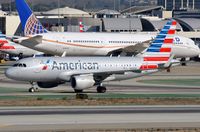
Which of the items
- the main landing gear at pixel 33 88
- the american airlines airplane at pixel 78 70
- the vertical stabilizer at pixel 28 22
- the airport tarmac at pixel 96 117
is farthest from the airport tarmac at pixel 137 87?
the vertical stabilizer at pixel 28 22

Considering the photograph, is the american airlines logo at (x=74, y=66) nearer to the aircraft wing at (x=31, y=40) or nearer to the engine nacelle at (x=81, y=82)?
the engine nacelle at (x=81, y=82)

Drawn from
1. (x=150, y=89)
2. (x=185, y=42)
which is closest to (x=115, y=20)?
(x=185, y=42)

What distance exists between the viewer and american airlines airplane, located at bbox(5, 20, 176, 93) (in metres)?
56.2

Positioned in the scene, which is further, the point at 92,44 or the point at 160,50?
the point at 92,44

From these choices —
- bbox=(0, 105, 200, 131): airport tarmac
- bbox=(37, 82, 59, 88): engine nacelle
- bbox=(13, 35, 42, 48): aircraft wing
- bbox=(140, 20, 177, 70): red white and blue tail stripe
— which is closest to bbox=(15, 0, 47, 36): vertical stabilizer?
bbox=(13, 35, 42, 48): aircraft wing

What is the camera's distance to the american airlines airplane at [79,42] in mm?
93375

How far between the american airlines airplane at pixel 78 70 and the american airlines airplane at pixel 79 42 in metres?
34.4

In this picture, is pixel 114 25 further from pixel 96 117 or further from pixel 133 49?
pixel 96 117

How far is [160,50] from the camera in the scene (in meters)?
62.7

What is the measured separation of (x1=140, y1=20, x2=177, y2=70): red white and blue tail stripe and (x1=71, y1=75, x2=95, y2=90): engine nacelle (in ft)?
17.5

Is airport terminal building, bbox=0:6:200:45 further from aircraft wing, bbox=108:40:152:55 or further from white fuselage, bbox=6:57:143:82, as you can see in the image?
white fuselage, bbox=6:57:143:82

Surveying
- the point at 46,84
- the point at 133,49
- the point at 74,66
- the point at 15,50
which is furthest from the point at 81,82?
the point at 15,50

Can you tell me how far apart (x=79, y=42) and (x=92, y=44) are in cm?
207

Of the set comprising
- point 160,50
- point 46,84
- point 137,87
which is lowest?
point 137,87
